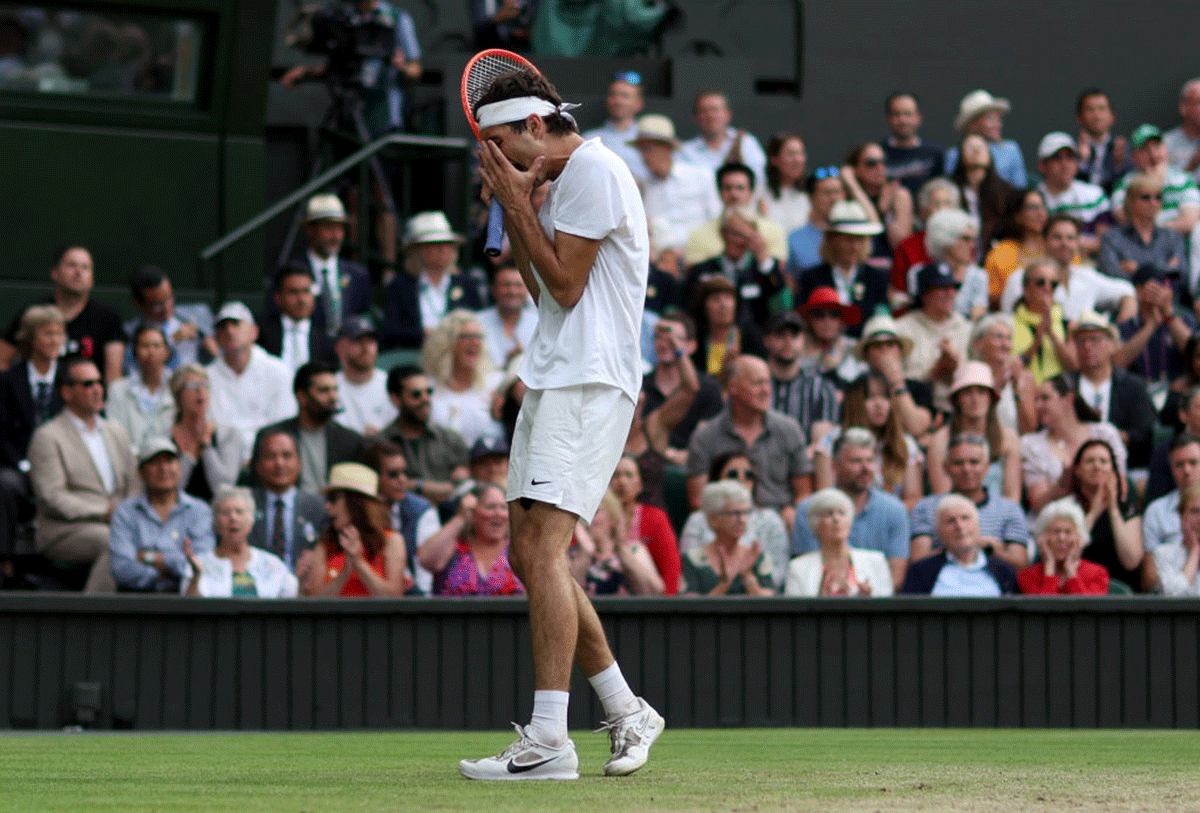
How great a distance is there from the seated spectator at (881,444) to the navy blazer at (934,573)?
3.40 feet

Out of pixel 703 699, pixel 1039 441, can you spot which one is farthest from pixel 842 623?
pixel 1039 441

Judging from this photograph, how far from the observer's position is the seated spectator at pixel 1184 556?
10.2 m

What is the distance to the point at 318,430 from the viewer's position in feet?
35.7

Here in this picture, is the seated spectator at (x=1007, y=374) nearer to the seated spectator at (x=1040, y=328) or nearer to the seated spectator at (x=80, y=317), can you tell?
the seated spectator at (x=1040, y=328)

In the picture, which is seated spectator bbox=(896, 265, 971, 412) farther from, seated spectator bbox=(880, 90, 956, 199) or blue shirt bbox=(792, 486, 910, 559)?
seated spectator bbox=(880, 90, 956, 199)

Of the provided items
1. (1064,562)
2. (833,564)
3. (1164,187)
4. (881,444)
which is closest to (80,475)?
(833,564)

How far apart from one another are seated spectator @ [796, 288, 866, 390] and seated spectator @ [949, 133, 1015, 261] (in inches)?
80.0

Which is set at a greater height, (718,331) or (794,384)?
(718,331)

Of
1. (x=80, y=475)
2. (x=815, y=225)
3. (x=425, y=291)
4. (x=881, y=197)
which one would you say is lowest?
(x=80, y=475)

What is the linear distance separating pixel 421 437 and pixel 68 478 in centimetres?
188

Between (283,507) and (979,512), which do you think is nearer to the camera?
(283,507)

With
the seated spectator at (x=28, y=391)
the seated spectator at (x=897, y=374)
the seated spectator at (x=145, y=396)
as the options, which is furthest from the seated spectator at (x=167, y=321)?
the seated spectator at (x=897, y=374)

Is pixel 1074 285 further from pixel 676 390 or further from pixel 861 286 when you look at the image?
pixel 676 390

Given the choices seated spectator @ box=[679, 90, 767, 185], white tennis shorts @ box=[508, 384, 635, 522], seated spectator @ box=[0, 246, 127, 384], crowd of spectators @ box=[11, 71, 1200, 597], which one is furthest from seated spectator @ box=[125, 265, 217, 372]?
white tennis shorts @ box=[508, 384, 635, 522]
